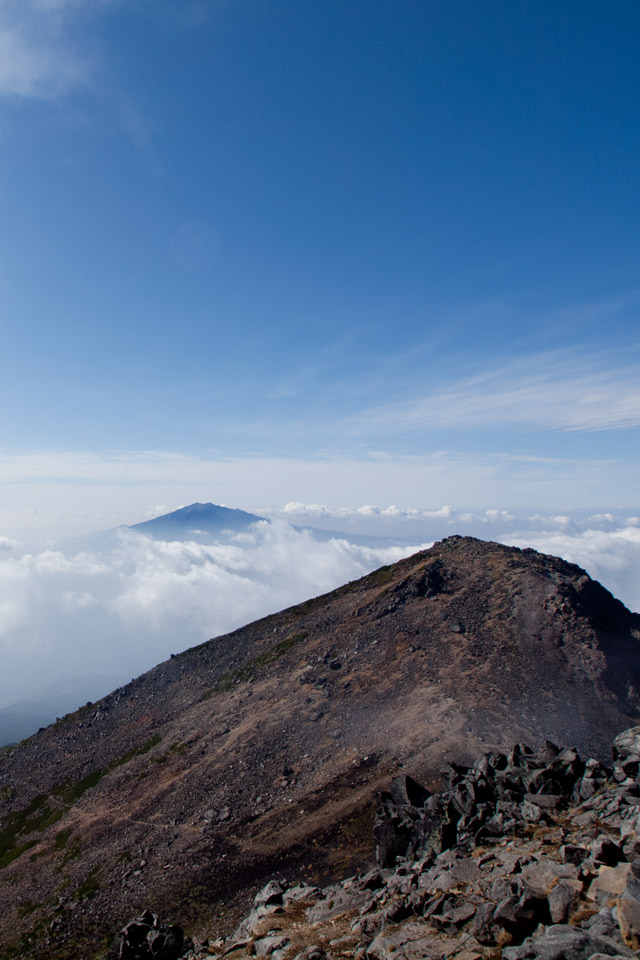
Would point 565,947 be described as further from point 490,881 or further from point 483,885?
point 490,881

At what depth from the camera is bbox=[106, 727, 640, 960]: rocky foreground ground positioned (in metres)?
19.6

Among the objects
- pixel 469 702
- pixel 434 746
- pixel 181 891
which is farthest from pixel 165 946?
pixel 469 702

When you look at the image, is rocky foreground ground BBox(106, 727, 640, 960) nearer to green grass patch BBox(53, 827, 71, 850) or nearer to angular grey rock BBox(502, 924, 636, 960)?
angular grey rock BBox(502, 924, 636, 960)

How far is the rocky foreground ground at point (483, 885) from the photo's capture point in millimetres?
19609

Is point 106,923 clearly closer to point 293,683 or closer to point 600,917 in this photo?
point 293,683

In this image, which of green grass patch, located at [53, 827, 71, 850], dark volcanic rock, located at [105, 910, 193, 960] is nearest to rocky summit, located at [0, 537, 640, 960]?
dark volcanic rock, located at [105, 910, 193, 960]

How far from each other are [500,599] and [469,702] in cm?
2545

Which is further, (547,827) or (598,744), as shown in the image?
(598,744)

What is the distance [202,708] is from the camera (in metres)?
83.3

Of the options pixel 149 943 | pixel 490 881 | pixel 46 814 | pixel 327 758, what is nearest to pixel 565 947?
pixel 490 881

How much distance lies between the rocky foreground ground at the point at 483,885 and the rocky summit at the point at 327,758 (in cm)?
28

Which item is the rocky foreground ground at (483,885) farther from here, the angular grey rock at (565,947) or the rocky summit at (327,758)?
the rocky summit at (327,758)

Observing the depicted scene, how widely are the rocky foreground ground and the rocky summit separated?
28 cm

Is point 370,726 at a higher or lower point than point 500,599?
lower
